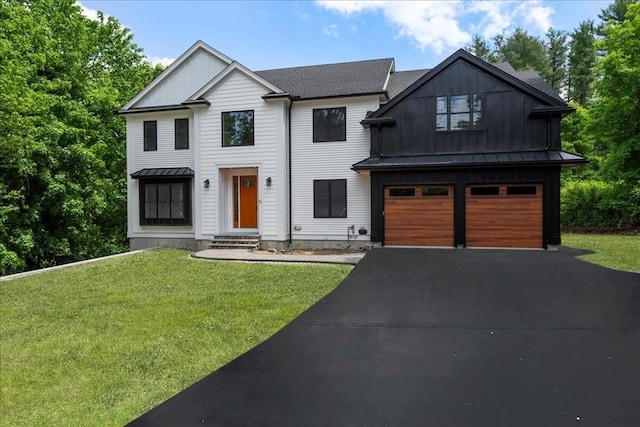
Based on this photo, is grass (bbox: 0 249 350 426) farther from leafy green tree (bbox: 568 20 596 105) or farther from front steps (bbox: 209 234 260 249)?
leafy green tree (bbox: 568 20 596 105)

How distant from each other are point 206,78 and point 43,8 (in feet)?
30.2

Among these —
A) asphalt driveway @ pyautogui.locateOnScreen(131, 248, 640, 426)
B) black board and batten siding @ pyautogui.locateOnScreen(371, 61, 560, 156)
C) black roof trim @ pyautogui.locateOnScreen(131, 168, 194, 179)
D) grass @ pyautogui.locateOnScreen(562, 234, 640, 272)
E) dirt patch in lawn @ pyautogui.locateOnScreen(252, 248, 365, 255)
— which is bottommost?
asphalt driveway @ pyautogui.locateOnScreen(131, 248, 640, 426)

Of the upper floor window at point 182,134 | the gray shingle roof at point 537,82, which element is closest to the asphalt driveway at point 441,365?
the gray shingle roof at point 537,82

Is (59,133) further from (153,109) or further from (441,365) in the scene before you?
(441,365)

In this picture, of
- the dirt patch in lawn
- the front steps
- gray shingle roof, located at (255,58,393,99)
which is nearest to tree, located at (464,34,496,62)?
gray shingle roof, located at (255,58,393,99)

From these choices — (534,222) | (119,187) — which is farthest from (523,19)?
(119,187)

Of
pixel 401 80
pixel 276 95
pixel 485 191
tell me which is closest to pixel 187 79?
pixel 276 95

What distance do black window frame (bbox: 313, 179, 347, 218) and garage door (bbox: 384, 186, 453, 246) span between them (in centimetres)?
144

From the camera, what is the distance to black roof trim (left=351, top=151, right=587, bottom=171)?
34.7 ft

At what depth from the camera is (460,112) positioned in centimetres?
1171

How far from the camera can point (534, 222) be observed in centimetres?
1120

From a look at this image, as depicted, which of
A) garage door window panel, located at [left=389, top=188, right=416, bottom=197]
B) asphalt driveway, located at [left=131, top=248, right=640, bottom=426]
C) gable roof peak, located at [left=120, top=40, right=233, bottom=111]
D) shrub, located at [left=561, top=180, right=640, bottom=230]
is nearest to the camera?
asphalt driveway, located at [left=131, top=248, right=640, bottom=426]

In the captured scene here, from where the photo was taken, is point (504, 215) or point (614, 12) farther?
point (614, 12)

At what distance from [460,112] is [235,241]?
8.37m
